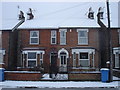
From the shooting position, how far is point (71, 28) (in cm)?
2669

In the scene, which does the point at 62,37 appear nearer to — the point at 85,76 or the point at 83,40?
the point at 83,40

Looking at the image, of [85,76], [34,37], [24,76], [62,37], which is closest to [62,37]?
[62,37]

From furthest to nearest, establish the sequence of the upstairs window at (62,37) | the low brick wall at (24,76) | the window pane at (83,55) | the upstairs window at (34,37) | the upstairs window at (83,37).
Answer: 1. the upstairs window at (34,37)
2. the upstairs window at (62,37)
3. the upstairs window at (83,37)
4. the window pane at (83,55)
5. the low brick wall at (24,76)

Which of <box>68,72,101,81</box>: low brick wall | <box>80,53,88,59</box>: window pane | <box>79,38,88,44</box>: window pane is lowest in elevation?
<box>68,72,101,81</box>: low brick wall

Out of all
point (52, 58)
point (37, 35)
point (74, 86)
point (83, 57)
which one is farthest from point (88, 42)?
point (74, 86)

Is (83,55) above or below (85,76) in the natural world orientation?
above

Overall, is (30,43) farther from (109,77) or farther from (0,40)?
(109,77)

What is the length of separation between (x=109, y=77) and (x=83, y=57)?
8.83 meters

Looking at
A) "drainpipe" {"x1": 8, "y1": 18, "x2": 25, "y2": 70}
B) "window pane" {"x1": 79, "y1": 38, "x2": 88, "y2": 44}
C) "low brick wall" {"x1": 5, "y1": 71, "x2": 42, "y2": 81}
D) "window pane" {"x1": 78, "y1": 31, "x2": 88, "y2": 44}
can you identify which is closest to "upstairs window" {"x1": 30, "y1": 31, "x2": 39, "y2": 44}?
"drainpipe" {"x1": 8, "y1": 18, "x2": 25, "y2": 70}

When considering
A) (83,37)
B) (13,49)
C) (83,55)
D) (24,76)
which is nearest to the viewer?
(24,76)

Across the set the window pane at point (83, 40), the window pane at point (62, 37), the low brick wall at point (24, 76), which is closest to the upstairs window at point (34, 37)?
the window pane at point (62, 37)

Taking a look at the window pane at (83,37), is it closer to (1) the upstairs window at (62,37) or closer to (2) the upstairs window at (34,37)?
(1) the upstairs window at (62,37)

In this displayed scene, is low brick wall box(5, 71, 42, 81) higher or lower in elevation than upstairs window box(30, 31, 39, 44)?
lower

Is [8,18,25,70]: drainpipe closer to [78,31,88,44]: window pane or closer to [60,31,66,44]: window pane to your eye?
[60,31,66,44]: window pane
